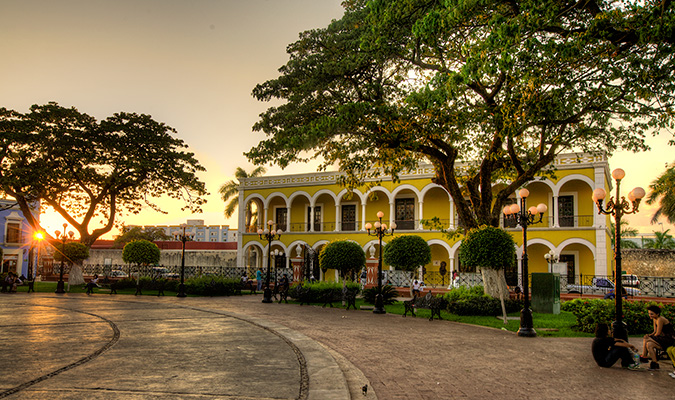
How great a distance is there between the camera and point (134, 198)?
27.5 meters

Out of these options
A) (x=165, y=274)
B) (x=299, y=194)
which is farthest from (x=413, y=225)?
(x=165, y=274)

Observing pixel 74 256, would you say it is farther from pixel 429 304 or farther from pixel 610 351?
pixel 610 351

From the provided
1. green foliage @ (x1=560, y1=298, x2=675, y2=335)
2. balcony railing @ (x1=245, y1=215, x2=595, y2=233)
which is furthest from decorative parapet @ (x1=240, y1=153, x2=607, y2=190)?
green foliage @ (x1=560, y1=298, x2=675, y2=335)

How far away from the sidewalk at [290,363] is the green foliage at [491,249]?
6.77 feet

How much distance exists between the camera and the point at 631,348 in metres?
7.10

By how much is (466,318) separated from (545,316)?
2.81 meters

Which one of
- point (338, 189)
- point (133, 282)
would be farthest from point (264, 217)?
point (133, 282)

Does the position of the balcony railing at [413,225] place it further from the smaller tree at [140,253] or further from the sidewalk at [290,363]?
the smaller tree at [140,253]

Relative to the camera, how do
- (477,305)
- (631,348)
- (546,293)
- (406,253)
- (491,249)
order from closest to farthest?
(631,348)
(491,249)
(477,305)
(546,293)
(406,253)

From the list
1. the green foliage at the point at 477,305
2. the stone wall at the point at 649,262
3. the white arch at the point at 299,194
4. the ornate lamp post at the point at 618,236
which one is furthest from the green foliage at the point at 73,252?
the stone wall at the point at 649,262

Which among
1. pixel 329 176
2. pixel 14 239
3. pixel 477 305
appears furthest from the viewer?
pixel 14 239

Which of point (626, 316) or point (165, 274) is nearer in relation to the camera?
point (626, 316)

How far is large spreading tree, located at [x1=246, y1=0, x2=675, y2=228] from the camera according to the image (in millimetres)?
8562

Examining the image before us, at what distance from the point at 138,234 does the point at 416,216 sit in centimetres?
3508
